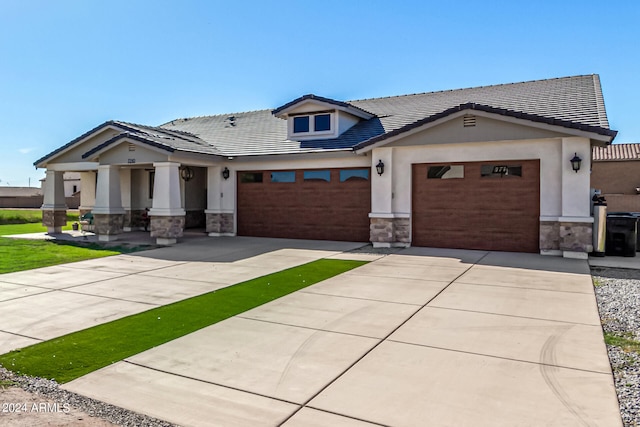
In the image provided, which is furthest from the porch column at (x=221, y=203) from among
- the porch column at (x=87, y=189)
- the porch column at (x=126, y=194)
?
the porch column at (x=87, y=189)

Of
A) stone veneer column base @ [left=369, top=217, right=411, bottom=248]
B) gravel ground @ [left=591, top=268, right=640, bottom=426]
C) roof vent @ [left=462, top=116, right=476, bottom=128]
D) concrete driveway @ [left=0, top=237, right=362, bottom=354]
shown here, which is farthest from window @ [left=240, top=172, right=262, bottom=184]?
gravel ground @ [left=591, top=268, right=640, bottom=426]

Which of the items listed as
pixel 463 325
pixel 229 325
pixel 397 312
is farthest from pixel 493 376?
pixel 229 325

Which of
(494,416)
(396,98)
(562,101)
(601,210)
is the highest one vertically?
(396,98)

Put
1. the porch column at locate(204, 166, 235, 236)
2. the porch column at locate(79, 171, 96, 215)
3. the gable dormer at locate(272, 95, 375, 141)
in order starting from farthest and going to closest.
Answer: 1. the porch column at locate(79, 171, 96, 215)
2. the porch column at locate(204, 166, 235, 236)
3. the gable dormer at locate(272, 95, 375, 141)

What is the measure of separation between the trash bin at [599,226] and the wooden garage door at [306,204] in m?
6.81

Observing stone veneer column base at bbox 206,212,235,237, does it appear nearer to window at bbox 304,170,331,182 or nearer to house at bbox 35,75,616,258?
house at bbox 35,75,616,258

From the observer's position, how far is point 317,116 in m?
18.1

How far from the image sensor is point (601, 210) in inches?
475

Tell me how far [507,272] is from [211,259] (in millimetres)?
7538

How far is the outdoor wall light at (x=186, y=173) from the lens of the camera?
66.8 ft

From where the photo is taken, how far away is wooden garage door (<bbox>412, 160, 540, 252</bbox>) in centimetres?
1297

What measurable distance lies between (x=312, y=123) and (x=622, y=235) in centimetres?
1138

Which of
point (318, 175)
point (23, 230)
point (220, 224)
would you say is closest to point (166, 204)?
point (220, 224)

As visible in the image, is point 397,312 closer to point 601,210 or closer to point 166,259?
point 166,259
